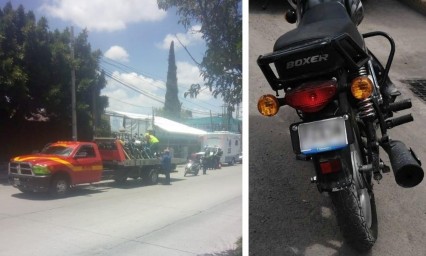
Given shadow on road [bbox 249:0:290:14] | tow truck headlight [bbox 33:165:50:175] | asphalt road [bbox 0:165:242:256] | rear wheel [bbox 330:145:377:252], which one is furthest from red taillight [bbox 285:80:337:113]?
shadow on road [bbox 249:0:290:14]

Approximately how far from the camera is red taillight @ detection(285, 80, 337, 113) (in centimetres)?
147

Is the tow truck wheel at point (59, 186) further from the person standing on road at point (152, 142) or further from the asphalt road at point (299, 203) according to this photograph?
the asphalt road at point (299, 203)

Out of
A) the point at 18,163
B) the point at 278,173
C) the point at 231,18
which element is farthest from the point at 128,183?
the point at 278,173

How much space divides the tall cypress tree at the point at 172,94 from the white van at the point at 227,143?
0.14 metres

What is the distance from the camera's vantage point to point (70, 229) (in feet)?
3.54

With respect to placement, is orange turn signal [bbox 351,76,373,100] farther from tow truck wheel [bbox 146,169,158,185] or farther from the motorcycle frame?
tow truck wheel [bbox 146,169,158,185]

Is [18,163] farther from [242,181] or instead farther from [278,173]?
[278,173]

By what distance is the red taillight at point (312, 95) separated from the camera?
1469 millimetres

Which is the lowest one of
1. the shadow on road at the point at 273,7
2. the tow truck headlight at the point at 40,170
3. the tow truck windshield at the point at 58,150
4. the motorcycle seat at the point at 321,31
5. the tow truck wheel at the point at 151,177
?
the tow truck wheel at the point at 151,177

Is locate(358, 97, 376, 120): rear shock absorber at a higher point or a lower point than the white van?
higher

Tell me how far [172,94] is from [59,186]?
46 centimetres

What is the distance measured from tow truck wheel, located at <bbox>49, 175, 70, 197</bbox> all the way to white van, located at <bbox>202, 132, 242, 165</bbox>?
465mm

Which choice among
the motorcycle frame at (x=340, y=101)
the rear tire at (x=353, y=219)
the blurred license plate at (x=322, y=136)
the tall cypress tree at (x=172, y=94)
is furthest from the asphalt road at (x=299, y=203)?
the tall cypress tree at (x=172, y=94)

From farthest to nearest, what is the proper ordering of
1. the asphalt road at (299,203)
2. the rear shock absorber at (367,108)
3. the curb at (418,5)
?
the curb at (418,5), the asphalt road at (299,203), the rear shock absorber at (367,108)
